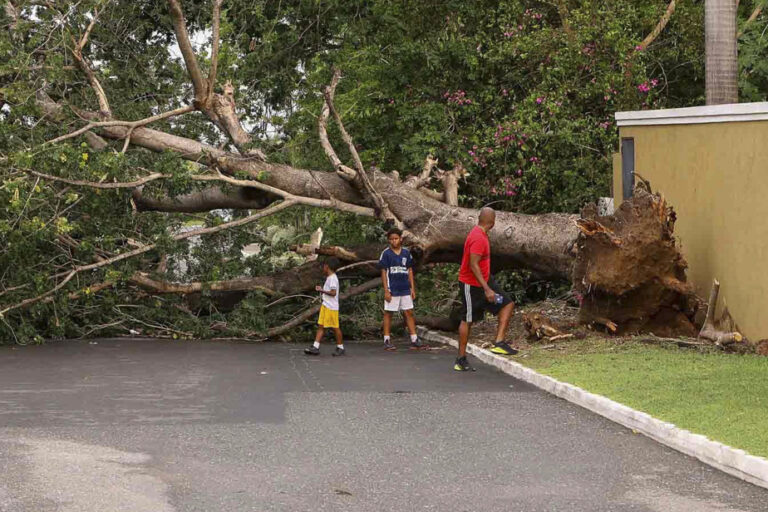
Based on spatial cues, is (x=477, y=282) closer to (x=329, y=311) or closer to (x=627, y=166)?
(x=329, y=311)

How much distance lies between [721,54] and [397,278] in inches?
212

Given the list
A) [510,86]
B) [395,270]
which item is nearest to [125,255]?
[395,270]

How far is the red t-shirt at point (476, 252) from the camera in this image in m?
12.7

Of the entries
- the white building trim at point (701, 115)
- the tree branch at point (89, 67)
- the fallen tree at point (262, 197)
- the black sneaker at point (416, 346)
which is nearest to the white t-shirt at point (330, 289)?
the black sneaker at point (416, 346)

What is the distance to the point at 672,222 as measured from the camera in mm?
14391

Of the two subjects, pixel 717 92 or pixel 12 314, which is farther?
pixel 12 314

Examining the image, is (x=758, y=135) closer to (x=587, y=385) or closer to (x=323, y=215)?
(x=587, y=385)

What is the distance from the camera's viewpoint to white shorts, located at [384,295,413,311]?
16266 mm

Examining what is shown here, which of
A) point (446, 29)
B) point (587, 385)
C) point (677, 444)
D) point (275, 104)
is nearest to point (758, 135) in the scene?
point (587, 385)

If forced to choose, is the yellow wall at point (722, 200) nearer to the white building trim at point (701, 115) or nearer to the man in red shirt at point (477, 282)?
the white building trim at point (701, 115)

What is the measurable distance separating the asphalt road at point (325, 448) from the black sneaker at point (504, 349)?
37 cm

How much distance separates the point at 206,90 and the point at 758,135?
9.00m

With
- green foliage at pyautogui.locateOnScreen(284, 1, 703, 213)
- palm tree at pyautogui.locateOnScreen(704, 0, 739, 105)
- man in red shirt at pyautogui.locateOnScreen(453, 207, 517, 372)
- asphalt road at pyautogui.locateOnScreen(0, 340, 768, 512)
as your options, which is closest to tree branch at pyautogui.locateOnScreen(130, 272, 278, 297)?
green foliage at pyautogui.locateOnScreen(284, 1, 703, 213)

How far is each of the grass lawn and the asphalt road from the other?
41cm
